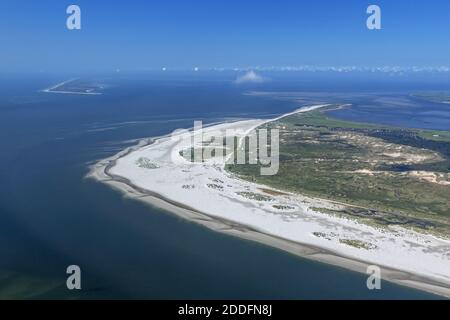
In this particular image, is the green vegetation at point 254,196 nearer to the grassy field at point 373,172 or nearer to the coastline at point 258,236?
the grassy field at point 373,172

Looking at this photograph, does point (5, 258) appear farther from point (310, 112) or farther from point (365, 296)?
point (310, 112)

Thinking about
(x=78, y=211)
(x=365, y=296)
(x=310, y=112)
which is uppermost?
(x=310, y=112)

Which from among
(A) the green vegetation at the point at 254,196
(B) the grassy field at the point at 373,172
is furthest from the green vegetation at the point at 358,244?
(A) the green vegetation at the point at 254,196

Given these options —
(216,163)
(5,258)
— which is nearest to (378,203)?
(216,163)

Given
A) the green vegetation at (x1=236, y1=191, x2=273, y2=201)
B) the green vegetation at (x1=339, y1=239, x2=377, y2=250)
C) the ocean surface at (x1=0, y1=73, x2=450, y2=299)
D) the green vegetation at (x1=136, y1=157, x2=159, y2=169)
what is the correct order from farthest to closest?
the green vegetation at (x1=136, y1=157, x2=159, y2=169) < the green vegetation at (x1=236, y1=191, x2=273, y2=201) < the green vegetation at (x1=339, y1=239, x2=377, y2=250) < the ocean surface at (x1=0, y1=73, x2=450, y2=299)

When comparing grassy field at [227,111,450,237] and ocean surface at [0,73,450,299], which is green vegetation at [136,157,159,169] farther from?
grassy field at [227,111,450,237]

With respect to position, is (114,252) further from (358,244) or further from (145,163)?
(145,163)

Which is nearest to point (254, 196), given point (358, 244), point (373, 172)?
point (358, 244)

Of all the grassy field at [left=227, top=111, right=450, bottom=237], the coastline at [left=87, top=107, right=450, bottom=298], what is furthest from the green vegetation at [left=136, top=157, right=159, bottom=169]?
the grassy field at [left=227, top=111, right=450, bottom=237]
